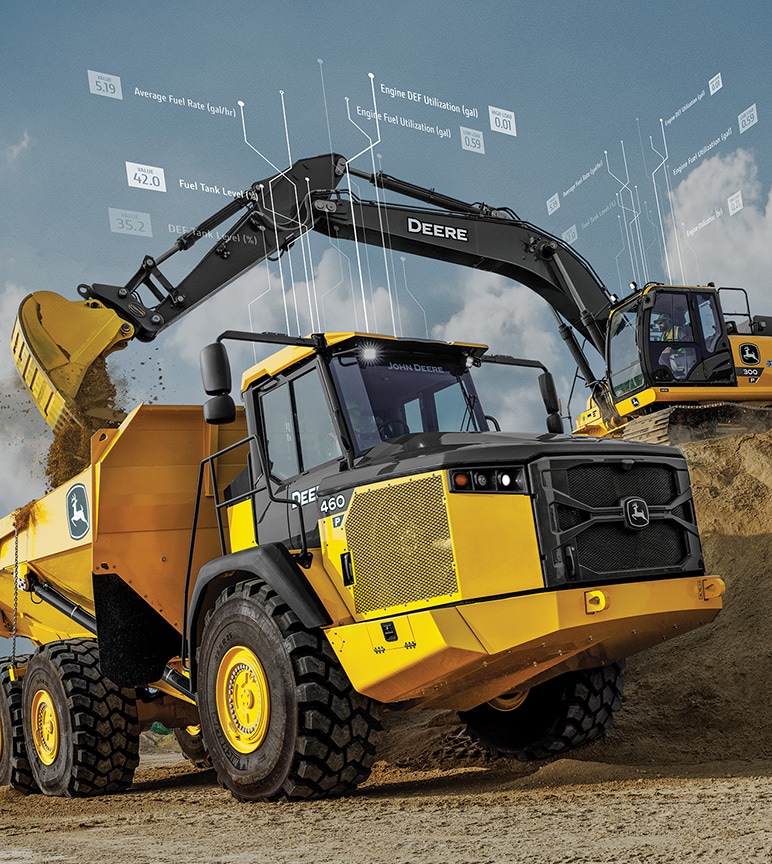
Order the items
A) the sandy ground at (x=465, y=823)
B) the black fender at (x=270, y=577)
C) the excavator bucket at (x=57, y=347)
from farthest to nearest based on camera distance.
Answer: the excavator bucket at (x=57, y=347)
the black fender at (x=270, y=577)
the sandy ground at (x=465, y=823)

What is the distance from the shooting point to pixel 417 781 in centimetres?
751

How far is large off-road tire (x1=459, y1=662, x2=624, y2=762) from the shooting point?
730 cm

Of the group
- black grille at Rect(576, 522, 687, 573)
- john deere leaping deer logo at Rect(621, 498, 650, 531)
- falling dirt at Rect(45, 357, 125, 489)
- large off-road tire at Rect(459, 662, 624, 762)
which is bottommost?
large off-road tire at Rect(459, 662, 624, 762)

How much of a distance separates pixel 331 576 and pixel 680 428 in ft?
40.3

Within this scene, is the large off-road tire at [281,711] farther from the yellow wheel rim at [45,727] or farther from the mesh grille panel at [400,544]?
the yellow wheel rim at [45,727]

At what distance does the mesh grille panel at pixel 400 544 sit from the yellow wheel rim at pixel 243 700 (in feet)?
2.86

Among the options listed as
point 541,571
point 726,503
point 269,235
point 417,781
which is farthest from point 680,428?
point 541,571

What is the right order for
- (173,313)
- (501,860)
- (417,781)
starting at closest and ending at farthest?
(501,860), (417,781), (173,313)

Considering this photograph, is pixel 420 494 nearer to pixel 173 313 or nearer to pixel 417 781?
pixel 417 781

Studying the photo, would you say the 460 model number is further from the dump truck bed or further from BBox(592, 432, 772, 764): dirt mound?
BBox(592, 432, 772, 764): dirt mound

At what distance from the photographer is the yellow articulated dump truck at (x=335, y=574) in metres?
5.69

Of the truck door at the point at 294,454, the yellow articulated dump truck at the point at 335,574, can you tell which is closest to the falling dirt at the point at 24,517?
the yellow articulated dump truck at the point at 335,574

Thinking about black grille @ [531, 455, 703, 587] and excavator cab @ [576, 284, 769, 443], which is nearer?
black grille @ [531, 455, 703, 587]

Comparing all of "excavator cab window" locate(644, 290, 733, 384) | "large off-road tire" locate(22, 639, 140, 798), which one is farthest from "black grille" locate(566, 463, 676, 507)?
"excavator cab window" locate(644, 290, 733, 384)
